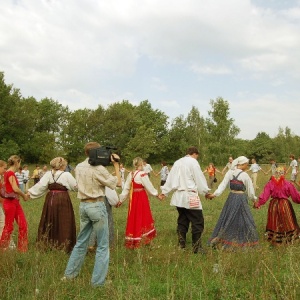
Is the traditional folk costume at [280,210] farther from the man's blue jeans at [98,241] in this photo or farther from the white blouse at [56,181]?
the man's blue jeans at [98,241]

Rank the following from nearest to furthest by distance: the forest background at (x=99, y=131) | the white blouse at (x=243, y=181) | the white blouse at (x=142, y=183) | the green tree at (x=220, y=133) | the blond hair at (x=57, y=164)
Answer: the blond hair at (x=57, y=164)
the white blouse at (x=243, y=181)
the white blouse at (x=142, y=183)
the green tree at (x=220, y=133)
the forest background at (x=99, y=131)

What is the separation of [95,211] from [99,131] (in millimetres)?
59052

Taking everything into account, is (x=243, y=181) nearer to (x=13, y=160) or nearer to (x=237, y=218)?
(x=237, y=218)

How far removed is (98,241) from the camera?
500 cm

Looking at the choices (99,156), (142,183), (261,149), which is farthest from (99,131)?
(99,156)

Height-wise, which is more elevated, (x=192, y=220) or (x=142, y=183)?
(x=142, y=183)

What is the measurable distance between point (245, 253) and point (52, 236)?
325 centimetres

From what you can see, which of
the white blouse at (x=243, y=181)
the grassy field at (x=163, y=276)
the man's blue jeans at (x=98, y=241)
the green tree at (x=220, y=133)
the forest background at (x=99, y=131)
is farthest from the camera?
the forest background at (x=99, y=131)

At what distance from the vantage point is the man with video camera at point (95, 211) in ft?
16.1

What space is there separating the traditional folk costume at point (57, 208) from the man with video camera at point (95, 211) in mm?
2037

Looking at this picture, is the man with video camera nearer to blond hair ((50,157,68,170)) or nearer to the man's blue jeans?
the man's blue jeans

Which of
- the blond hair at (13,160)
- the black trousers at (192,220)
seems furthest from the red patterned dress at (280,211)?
the blond hair at (13,160)

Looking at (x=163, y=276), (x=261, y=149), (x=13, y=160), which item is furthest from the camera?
(x=261, y=149)

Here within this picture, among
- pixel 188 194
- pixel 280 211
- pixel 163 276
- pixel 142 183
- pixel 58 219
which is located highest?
pixel 142 183
